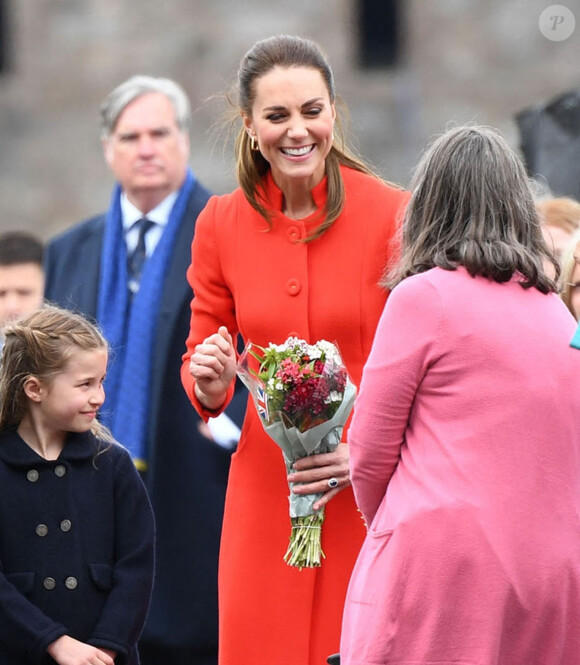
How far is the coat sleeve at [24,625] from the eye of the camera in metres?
4.07

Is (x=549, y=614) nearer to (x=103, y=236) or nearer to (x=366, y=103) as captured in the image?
(x=103, y=236)

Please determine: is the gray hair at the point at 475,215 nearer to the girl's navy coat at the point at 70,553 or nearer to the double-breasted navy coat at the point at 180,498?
the girl's navy coat at the point at 70,553

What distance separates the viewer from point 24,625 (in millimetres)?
4070

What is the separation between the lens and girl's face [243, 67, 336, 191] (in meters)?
4.18

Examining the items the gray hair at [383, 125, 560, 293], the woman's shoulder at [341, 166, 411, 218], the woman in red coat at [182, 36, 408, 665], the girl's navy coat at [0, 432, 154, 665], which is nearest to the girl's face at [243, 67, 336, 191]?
the woman in red coat at [182, 36, 408, 665]

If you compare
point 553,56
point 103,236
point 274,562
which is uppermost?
point 553,56

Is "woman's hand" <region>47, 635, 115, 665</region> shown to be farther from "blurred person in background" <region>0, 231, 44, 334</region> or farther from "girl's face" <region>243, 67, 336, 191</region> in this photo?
"blurred person in background" <region>0, 231, 44, 334</region>

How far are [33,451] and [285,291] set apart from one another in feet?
2.59

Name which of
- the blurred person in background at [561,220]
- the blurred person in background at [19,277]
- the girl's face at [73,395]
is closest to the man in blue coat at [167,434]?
the blurred person in background at [19,277]

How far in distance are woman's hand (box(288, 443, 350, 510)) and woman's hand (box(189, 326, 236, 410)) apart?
31 centimetres

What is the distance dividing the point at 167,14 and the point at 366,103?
1.08 meters

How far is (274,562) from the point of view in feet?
14.1

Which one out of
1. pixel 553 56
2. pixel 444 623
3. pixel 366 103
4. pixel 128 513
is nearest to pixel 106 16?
pixel 366 103

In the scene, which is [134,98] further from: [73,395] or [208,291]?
[73,395]
